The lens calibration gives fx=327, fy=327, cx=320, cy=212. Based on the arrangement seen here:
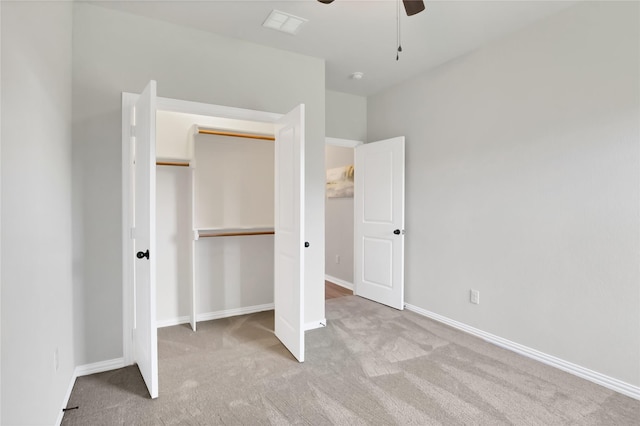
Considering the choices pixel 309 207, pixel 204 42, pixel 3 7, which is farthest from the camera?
pixel 309 207

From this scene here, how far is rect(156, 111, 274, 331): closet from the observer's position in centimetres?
327

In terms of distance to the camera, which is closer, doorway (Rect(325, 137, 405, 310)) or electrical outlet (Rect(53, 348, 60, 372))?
electrical outlet (Rect(53, 348, 60, 372))

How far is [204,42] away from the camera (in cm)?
278

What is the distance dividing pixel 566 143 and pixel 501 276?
47.5 inches

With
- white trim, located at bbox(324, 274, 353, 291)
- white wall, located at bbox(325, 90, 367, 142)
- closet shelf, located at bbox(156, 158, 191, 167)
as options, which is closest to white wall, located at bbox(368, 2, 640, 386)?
white wall, located at bbox(325, 90, 367, 142)

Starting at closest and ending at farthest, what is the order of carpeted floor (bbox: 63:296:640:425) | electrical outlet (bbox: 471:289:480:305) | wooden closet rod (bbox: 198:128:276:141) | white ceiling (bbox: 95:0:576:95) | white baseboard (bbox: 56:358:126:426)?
carpeted floor (bbox: 63:296:640:425) → white baseboard (bbox: 56:358:126:426) → white ceiling (bbox: 95:0:576:95) → electrical outlet (bbox: 471:289:480:305) → wooden closet rod (bbox: 198:128:276:141)

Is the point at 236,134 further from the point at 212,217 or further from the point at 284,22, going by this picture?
the point at 284,22

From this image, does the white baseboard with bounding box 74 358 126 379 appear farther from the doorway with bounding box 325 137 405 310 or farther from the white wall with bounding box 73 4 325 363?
the doorway with bounding box 325 137 405 310

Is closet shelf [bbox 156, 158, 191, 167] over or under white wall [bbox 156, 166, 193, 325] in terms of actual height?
over

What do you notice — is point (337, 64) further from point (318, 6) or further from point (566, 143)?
point (566, 143)

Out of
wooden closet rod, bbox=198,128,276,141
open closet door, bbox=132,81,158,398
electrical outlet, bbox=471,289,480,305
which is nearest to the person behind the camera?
open closet door, bbox=132,81,158,398

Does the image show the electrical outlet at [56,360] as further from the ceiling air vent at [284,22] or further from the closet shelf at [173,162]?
the ceiling air vent at [284,22]

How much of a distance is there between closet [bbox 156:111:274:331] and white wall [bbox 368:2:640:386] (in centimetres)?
187

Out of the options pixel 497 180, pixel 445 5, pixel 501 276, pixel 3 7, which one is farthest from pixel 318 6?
pixel 501 276
